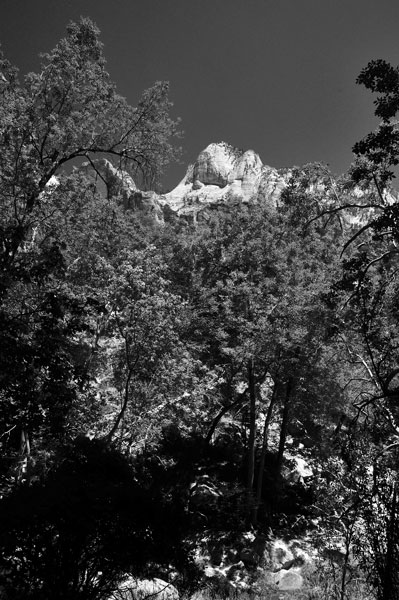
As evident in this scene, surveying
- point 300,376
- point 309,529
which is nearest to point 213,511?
point 309,529

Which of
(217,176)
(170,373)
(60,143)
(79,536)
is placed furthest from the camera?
(217,176)

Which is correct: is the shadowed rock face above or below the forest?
above

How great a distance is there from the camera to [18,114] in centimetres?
1011

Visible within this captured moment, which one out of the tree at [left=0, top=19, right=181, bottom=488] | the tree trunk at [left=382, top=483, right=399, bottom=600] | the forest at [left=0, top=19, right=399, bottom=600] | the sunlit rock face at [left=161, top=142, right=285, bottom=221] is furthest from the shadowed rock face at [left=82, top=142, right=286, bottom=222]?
the tree trunk at [left=382, top=483, right=399, bottom=600]

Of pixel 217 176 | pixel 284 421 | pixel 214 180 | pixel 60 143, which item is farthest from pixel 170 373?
pixel 217 176

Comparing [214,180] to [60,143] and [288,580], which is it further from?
[288,580]

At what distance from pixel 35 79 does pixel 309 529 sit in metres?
20.4

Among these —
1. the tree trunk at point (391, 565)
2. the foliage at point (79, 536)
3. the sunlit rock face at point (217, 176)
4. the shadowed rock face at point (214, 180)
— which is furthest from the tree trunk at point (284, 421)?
the sunlit rock face at point (217, 176)

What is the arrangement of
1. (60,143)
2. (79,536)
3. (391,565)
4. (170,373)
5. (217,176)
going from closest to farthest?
(79,536)
(391,565)
(60,143)
(170,373)
(217,176)

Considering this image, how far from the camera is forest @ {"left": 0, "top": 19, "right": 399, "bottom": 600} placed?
5559 mm

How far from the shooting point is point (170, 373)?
13.7m

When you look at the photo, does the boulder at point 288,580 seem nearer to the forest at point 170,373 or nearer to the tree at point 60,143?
the forest at point 170,373

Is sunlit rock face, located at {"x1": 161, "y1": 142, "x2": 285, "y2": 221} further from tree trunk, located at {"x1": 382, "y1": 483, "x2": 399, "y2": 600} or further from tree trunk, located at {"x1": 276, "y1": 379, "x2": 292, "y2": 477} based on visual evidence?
tree trunk, located at {"x1": 382, "y1": 483, "x2": 399, "y2": 600}

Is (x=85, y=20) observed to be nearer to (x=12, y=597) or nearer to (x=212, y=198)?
(x=12, y=597)
